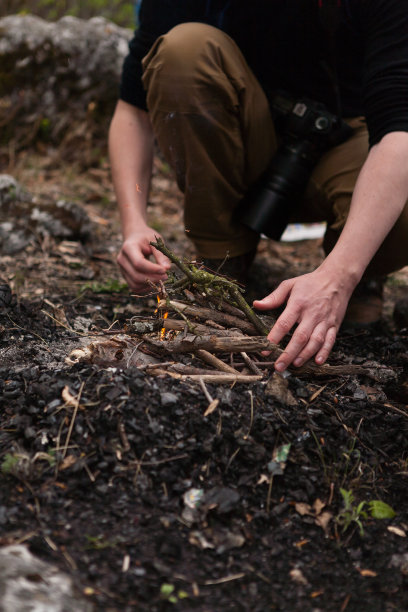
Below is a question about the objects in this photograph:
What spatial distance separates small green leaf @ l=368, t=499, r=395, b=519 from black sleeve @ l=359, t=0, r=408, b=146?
1.25m

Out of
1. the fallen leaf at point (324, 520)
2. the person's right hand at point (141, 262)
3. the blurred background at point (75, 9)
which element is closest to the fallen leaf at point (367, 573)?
the fallen leaf at point (324, 520)

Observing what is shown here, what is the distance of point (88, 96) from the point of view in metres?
4.89

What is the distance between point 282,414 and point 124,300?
4.45 feet

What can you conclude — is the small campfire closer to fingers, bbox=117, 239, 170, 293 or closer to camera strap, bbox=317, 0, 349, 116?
fingers, bbox=117, 239, 170, 293

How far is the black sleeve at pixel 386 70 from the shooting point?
6.89 ft

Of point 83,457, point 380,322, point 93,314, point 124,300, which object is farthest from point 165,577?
point 380,322

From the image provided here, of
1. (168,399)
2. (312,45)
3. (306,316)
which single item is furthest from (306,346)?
(312,45)

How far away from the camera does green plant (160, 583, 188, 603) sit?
4.16 ft

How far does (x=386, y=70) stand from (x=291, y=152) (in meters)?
0.63

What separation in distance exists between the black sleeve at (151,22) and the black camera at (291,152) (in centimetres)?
55

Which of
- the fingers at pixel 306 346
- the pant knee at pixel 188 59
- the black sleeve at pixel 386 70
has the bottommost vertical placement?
the fingers at pixel 306 346

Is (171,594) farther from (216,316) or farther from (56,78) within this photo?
(56,78)

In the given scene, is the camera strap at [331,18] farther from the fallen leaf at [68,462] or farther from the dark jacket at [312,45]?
the fallen leaf at [68,462]

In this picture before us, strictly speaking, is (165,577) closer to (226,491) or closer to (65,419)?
(226,491)
